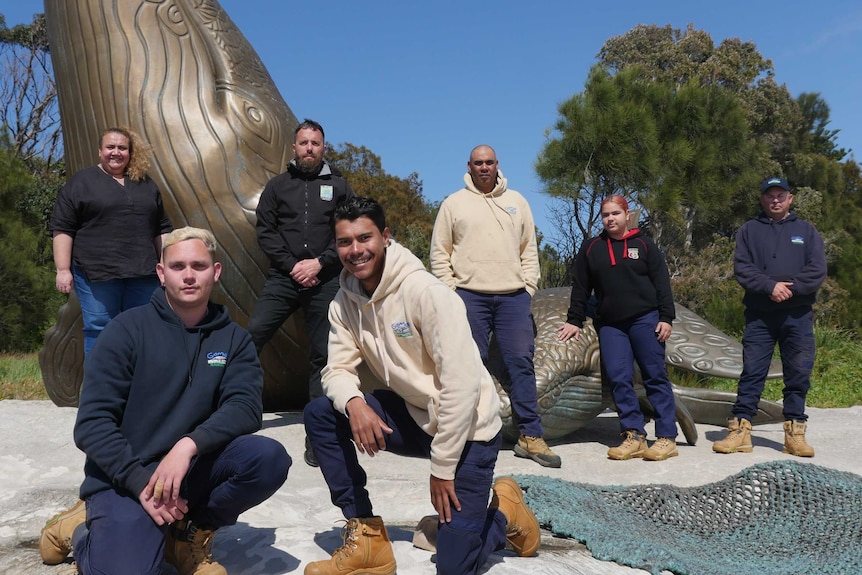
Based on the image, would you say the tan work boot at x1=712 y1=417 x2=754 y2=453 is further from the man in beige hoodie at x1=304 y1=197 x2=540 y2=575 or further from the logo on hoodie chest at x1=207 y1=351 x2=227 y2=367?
the logo on hoodie chest at x1=207 y1=351 x2=227 y2=367

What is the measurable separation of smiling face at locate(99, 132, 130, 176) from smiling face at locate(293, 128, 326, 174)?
854 mm

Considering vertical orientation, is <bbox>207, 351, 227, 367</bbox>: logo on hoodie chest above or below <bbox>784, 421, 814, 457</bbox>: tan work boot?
above

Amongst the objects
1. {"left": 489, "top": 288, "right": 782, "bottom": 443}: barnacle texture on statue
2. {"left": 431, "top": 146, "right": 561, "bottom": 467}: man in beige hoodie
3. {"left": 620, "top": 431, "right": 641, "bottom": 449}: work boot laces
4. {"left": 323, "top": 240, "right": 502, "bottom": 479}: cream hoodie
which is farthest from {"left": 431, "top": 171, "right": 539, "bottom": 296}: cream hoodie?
{"left": 323, "top": 240, "right": 502, "bottom": 479}: cream hoodie

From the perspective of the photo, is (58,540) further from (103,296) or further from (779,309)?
(779,309)

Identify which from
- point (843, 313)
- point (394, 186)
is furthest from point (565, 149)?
point (394, 186)

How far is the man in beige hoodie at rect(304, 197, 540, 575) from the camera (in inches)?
92.0

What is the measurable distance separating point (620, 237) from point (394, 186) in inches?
917

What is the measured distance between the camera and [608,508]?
3240 mm

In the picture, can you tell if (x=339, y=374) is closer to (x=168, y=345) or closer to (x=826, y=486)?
(x=168, y=345)

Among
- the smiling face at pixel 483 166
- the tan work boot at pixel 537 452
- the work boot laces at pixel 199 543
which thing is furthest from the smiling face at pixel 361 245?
the tan work boot at pixel 537 452

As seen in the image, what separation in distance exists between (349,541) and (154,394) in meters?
0.76

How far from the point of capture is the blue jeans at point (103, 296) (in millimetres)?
3838

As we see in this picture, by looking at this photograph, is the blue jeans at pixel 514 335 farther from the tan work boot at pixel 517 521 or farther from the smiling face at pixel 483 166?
the tan work boot at pixel 517 521

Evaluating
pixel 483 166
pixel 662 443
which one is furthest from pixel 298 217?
pixel 662 443
